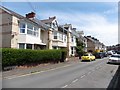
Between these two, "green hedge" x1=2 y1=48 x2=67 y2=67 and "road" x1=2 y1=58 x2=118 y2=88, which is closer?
"road" x1=2 y1=58 x2=118 y2=88

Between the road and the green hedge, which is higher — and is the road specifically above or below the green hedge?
below

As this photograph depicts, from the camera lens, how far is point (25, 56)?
2241cm

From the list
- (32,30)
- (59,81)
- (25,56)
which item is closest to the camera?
(59,81)

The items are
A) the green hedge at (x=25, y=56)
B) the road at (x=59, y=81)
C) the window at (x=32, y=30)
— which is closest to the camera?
the road at (x=59, y=81)

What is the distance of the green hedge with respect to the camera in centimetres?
1913

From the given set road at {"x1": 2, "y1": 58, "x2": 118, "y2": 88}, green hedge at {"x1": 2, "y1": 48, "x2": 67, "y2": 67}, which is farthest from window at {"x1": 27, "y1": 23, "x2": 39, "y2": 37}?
road at {"x1": 2, "y1": 58, "x2": 118, "y2": 88}

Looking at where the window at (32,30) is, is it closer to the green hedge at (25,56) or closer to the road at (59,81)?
the green hedge at (25,56)

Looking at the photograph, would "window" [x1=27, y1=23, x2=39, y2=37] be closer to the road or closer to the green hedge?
the green hedge

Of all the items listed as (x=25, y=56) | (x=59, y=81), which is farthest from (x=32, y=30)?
(x=59, y=81)

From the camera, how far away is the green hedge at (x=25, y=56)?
19.1 meters

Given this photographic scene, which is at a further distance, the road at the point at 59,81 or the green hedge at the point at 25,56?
the green hedge at the point at 25,56

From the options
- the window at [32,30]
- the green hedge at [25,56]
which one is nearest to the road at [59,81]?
the green hedge at [25,56]

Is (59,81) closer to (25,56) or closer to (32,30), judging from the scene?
(25,56)

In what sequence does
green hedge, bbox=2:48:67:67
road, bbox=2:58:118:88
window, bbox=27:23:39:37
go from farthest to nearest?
window, bbox=27:23:39:37 < green hedge, bbox=2:48:67:67 < road, bbox=2:58:118:88
